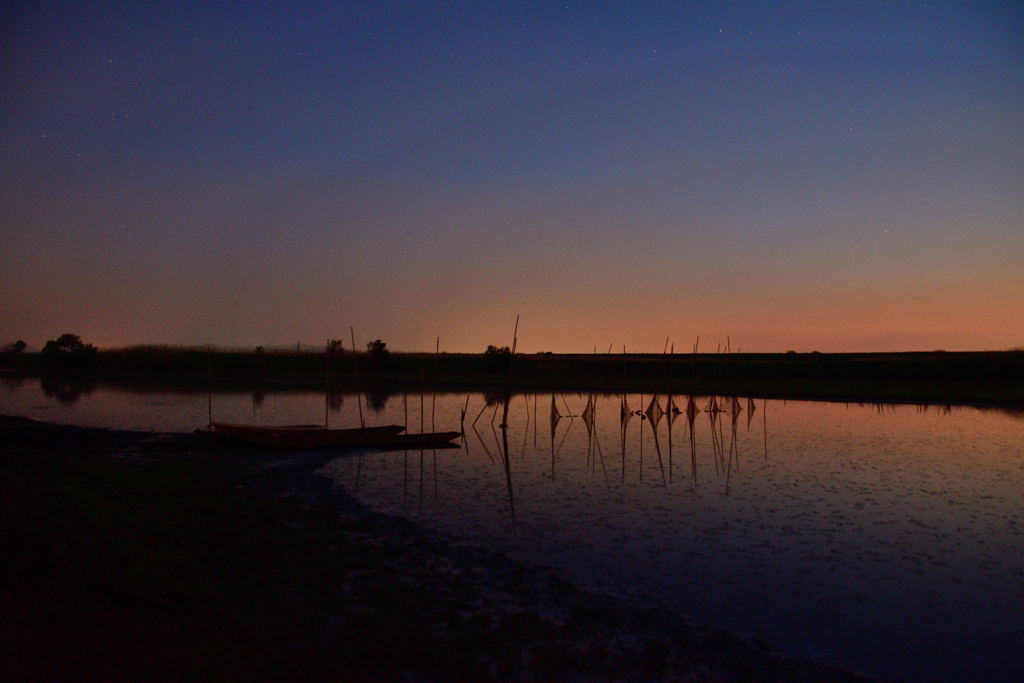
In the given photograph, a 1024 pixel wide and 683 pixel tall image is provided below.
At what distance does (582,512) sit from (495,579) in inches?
154

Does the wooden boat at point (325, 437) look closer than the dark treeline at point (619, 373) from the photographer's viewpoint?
Yes

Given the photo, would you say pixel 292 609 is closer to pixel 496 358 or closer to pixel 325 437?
pixel 325 437

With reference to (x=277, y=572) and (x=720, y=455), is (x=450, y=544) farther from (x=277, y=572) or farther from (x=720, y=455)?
(x=720, y=455)

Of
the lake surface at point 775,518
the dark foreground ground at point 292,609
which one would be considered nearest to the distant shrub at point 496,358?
the lake surface at point 775,518

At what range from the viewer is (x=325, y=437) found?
18.0m

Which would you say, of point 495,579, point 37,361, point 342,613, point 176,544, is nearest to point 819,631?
point 495,579

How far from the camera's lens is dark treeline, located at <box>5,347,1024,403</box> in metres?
39.0

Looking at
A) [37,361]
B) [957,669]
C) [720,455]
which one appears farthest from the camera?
[37,361]

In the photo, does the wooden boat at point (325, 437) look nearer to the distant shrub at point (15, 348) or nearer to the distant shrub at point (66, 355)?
the distant shrub at point (66, 355)

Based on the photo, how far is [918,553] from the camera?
899 centimetres

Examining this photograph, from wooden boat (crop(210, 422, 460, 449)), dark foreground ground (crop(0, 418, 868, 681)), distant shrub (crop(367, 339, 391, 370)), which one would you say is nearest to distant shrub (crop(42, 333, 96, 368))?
distant shrub (crop(367, 339, 391, 370))

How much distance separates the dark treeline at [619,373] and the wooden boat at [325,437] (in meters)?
11.2

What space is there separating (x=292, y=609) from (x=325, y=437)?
39.9ft

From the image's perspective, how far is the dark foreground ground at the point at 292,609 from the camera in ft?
16.5
